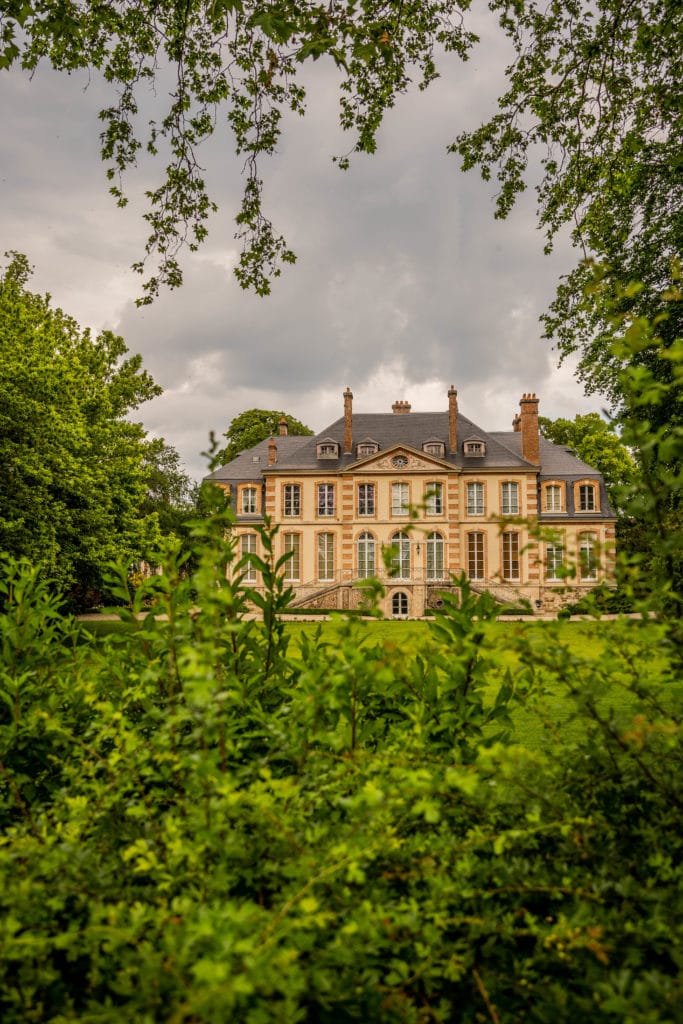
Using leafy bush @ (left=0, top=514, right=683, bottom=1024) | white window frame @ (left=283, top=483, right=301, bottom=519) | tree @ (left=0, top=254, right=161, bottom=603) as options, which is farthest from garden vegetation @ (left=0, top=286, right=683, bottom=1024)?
white window frame @ (left=283, top=483, right=301, bottom=519)

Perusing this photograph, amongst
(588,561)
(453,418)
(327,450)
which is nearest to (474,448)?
(453,418)

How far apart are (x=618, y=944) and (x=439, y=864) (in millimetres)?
418

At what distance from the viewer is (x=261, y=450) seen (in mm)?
36125

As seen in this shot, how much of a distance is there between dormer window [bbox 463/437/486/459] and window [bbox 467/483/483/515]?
1675mm

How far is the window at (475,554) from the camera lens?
33.2m

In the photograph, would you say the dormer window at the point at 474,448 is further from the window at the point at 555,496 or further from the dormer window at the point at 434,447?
the window at the point at 555,496

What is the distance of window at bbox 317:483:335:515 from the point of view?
33.7 meters

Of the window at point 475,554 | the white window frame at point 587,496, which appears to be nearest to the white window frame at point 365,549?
the window at point 475,554

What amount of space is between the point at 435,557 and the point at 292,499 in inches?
339

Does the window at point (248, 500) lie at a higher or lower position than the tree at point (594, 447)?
lower

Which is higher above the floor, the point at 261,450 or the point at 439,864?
the point at 261,450

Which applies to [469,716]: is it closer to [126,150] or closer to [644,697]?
[644,697]

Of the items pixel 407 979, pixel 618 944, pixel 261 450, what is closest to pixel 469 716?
pixel 618 944

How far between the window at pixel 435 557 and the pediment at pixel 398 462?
386cm
